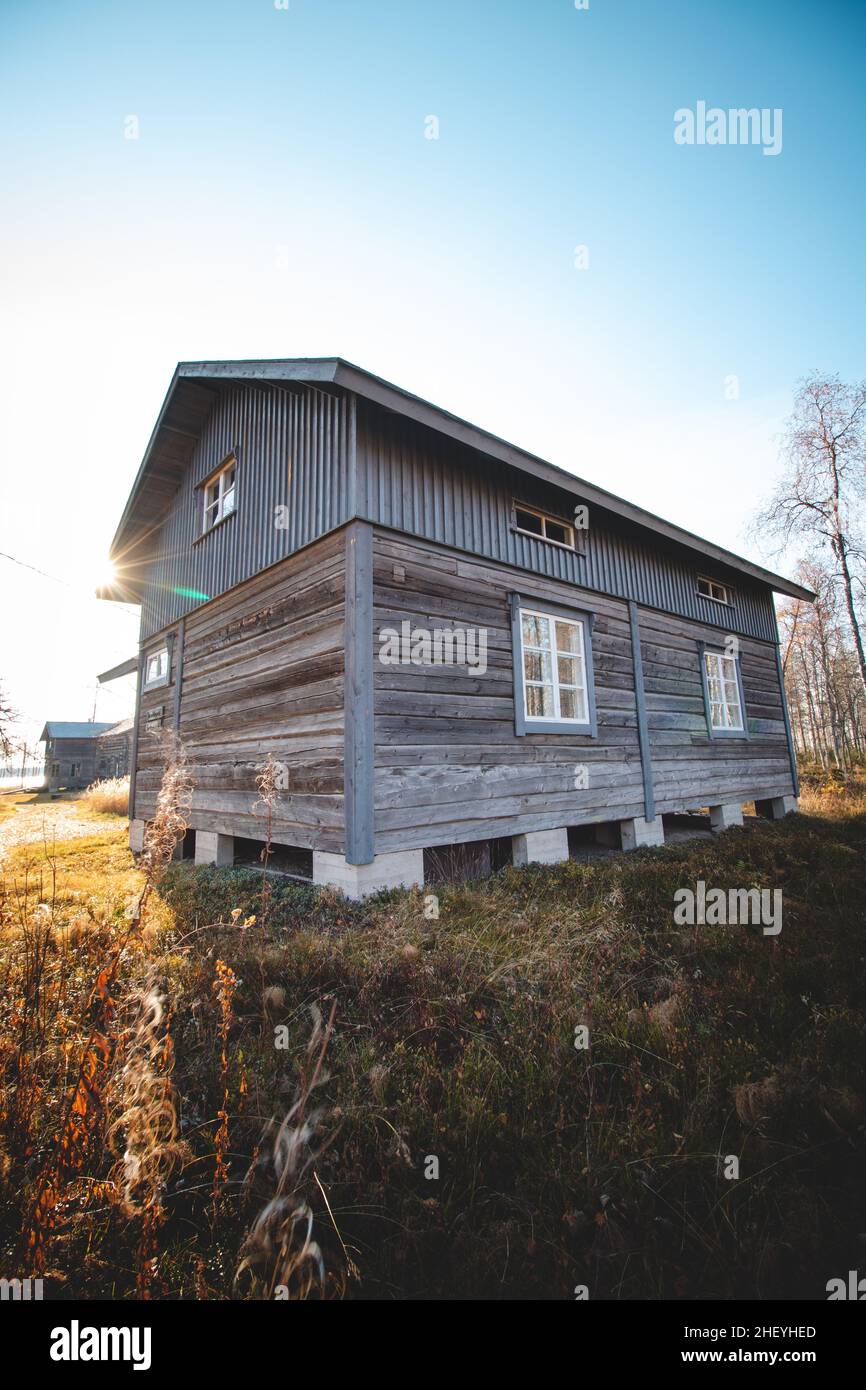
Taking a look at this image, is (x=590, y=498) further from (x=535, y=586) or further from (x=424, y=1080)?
(x=424, y=1080)

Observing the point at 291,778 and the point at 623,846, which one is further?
the point at 623,846

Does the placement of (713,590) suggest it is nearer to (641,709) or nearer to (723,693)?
(723,693)

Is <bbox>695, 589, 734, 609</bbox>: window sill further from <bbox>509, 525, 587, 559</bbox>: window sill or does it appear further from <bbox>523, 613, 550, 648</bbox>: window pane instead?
<bbox>523, 613, 550, 648</bbox>: window pane

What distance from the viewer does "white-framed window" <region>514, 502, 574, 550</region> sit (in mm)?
9095

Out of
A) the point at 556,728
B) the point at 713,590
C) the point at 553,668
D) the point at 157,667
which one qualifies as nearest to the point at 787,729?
the point at 713,590

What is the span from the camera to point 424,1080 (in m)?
3.04

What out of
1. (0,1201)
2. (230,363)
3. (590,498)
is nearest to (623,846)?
(590,498)

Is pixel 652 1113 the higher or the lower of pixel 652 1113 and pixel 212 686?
the lower

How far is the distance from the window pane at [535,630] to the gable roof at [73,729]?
1751 inches

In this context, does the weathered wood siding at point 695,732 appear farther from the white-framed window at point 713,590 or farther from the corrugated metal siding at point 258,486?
the corrugated metal siding at point 258,486

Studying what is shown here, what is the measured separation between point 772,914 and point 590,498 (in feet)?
21.5

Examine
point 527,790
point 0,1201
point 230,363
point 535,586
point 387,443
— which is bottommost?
point 0,1201

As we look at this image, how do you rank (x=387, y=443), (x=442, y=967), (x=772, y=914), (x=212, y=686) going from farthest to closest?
(x=212, y=686)
(x=387, y=443)
(x=772, y=914)
(x=442, y=967)

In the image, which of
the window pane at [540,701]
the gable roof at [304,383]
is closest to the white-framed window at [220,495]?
the gable roof at [304,383]
